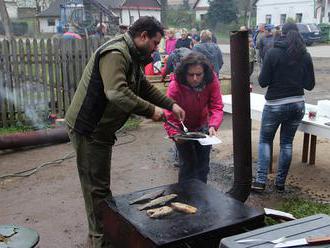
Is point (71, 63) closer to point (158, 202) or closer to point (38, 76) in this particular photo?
point (38, 76)

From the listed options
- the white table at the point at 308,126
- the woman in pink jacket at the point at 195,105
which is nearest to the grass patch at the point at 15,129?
the white table at the point at 308,126

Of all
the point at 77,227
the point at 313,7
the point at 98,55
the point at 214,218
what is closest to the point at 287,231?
the point at 214,218


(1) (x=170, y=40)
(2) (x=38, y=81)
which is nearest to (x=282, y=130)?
(2) (x=38, y=81)

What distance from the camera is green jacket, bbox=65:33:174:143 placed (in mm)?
2688

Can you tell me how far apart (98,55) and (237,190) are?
1.45 metres

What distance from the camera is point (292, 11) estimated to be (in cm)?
4525

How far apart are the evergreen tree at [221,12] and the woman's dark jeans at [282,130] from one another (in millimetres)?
40540

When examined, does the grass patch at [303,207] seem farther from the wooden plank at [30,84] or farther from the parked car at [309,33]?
the parked car at [309,33]

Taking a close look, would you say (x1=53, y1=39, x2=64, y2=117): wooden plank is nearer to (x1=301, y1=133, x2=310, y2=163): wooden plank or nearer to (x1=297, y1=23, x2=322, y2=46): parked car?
(x1=301, y1=133, x2=310, y2=163): wooden plank

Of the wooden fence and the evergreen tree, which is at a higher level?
the evergreen tree

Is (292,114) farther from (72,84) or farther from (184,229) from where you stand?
(72,84)

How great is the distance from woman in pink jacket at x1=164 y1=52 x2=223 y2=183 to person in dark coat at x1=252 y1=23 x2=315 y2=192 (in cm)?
99

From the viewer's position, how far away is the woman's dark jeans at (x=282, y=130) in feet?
15.1

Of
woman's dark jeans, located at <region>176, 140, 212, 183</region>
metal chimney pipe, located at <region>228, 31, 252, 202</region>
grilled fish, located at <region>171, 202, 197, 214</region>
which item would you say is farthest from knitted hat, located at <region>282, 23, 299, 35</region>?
grilled fish, located at <region>171, 202, 197, 214</region>
